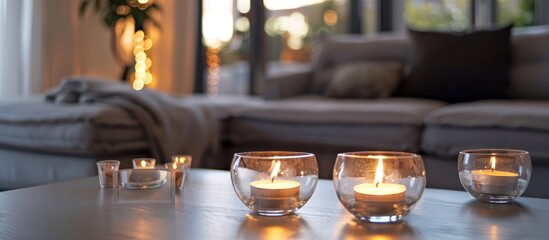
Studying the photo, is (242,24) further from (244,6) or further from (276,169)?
(276,169)

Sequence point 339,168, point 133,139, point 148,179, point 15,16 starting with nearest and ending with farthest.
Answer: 1. point 339,168
2. point 148,179
3. point 133,139
4. point 15,16

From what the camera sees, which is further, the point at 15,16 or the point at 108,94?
the point at 15,16

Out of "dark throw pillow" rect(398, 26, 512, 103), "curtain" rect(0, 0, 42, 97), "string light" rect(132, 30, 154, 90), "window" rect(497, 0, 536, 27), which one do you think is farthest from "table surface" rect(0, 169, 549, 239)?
"window" rect(497, 0, 536, 27)

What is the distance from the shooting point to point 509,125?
216 cm

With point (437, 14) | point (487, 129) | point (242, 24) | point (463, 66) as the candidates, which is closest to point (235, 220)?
point (487, 129)

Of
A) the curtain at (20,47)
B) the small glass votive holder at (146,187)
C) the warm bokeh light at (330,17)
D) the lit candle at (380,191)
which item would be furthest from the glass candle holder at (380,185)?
the warm bokeh light at (330,17)

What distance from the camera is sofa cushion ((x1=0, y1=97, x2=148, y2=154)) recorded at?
7.48 feet

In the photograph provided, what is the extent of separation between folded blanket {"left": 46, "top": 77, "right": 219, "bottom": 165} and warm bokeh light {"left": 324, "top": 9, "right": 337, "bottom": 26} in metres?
2.53

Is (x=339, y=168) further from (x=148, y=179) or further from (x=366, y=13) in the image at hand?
(x=366, y=13)

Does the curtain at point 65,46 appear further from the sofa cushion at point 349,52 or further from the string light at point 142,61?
the sofa cushion at point 349,52

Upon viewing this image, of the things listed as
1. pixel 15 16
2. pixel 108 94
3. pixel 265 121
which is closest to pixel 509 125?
pixel 265 121

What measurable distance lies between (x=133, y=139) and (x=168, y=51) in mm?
2365

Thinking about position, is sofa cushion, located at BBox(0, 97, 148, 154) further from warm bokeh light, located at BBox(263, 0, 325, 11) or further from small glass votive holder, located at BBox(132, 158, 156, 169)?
warm bokeh light, located at BBox(263, 0, 325, 11)

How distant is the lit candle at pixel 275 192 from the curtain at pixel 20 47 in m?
3.13
